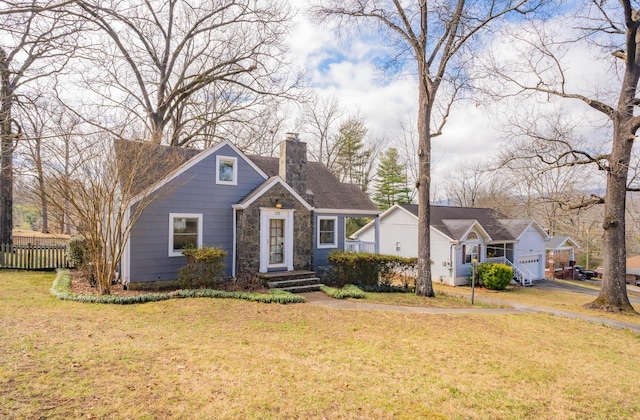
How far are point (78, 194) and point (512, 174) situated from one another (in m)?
14.9

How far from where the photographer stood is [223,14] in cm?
2000

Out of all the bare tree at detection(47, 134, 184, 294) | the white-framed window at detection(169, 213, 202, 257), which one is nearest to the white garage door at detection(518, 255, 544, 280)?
the white-framed window at detection(169, 213, 202, 257)

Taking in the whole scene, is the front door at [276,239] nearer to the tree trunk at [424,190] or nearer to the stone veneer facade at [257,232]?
the stone veneer facade at [257,232]

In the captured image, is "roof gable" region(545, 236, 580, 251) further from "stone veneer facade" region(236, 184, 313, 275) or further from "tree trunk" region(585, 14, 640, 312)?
"stone veneer facade" region(236, 184, 313, 275)

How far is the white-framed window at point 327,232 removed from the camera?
14.7 meters

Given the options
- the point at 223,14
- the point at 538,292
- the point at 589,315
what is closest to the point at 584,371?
the point at 589,315

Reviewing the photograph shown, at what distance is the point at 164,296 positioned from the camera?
9.61 meters

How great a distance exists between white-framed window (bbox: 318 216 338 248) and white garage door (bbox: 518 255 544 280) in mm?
17992

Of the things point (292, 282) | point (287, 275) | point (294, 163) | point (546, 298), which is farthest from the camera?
point (546, 298)

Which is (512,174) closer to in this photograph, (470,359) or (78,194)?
(470,359)

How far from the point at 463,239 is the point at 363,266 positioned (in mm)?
10624

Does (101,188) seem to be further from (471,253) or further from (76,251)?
(471,253)

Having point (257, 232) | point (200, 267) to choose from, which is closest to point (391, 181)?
point (257, 232)

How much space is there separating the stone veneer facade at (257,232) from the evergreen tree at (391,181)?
23945 mm
